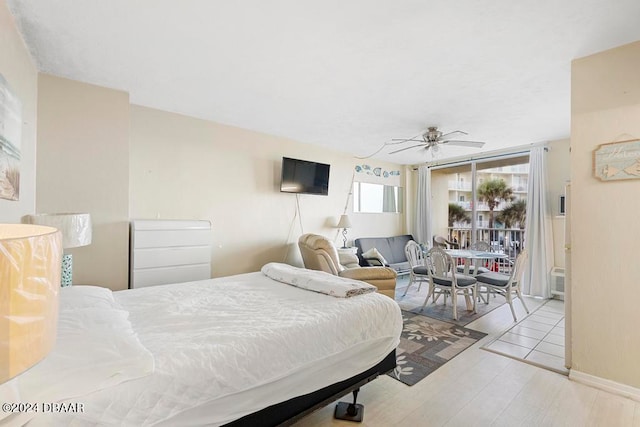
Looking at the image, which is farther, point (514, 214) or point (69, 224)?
point (514, 214)

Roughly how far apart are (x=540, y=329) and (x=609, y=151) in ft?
7.20

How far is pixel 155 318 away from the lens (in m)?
1.75

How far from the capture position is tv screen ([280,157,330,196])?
15.2ft

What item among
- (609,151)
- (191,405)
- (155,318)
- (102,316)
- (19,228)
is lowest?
(191,405)

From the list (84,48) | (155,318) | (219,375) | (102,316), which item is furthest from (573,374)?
(84,48)

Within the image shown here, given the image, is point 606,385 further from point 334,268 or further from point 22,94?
point 22,94

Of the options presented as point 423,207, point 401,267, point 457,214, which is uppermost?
point 423,207

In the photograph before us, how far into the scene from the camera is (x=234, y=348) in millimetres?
1381

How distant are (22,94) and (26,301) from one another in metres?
2.63

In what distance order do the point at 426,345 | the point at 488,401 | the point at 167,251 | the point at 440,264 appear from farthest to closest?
the point at 440,264
the point at 167,251
the point at 426,345
the point at 488,401

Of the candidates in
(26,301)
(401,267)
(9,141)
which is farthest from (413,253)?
(26,301)

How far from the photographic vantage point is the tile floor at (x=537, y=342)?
2722 mm

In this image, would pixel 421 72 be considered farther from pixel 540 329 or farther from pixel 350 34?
pixel 540 329

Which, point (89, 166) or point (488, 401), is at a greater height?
point (89, 166)
